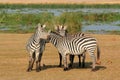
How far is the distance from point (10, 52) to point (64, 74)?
5910mm

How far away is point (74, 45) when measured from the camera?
1571 cm

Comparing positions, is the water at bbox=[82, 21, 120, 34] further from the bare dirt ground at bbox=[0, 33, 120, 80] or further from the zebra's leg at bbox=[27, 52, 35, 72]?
the zebra's leg at bbox=[27, 52, 35, 72]

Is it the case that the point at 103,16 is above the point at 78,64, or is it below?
above

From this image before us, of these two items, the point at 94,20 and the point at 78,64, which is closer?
the point at 78,64

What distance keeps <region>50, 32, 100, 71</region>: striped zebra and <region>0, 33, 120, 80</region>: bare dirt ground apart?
1.94 ft

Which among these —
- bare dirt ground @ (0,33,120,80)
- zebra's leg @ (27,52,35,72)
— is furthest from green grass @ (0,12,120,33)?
zebra's leg @ (27,52,35,72)

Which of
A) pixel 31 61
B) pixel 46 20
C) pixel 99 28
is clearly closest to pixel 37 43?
pixel 31 61

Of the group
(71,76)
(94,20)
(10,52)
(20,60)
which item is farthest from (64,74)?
(94,20)

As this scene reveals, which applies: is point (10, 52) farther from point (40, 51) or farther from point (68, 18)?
point (68, 18)

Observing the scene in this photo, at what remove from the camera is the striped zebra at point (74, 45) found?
15.5m

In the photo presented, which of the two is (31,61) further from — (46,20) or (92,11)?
(92,11)

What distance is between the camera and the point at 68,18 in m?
34.6

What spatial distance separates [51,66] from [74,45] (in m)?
1.78

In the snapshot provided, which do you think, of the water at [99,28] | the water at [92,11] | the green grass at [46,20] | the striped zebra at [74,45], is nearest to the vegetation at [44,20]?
the green grass at [46,20]
